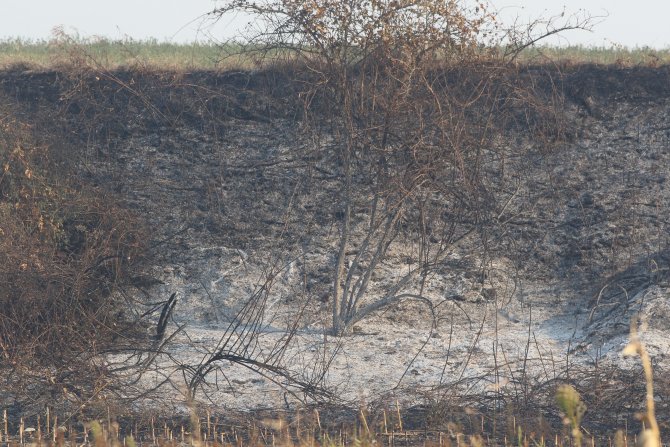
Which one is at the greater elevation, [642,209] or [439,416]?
[642,209]

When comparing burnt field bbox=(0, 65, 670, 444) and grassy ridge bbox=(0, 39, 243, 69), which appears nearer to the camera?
A: burnt field bbox=(0, 65, 670, 444)

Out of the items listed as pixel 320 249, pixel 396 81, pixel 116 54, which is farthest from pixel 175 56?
pixel 396 81

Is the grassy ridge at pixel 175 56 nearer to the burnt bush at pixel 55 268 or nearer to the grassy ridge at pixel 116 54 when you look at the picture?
the grassy ridge at pixel 116 54

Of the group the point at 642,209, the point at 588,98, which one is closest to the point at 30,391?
the point at 642,209

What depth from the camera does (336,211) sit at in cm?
1215

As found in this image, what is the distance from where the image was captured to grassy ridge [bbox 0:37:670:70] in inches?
546

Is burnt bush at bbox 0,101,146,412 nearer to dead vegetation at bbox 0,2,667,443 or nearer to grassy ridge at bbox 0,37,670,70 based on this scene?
dead vegetation at bbox 0,2,667,443

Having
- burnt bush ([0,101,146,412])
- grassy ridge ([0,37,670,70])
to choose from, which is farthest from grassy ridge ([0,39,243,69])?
burnt bush ([0,101,146,412])

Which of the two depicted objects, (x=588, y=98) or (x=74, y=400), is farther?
(x=588, y=98)

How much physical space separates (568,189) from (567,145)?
86 cm

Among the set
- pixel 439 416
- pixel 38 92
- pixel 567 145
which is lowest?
pixel 439 416

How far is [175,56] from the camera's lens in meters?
15.1

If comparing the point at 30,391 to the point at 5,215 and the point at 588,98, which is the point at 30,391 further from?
the point at 588,98

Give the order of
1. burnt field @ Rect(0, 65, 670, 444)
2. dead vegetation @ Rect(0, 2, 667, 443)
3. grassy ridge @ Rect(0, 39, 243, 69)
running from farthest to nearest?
grassy ridge @ Rect(0, 39, 243, 69)
dead vegetation @ Rect(0, 2, 667, 443)
burnt field @ Rect(0, 65, 670, 444)
